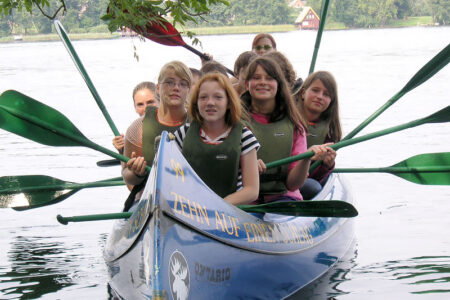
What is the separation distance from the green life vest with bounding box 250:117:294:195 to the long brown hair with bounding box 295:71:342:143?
0.82 m

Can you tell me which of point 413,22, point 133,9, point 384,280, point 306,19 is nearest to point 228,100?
point 133,9

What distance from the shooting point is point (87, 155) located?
1337cm

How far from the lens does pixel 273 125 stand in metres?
5.29

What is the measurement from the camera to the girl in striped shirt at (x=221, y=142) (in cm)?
461

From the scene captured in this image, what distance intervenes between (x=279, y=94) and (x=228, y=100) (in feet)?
2.49

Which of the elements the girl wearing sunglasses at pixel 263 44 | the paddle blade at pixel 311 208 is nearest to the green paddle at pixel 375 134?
the paddle blade at pixel 311 208

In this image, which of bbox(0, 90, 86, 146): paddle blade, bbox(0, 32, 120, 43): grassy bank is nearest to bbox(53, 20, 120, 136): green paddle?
bbox(0, 90, 86, 146): paddle blade

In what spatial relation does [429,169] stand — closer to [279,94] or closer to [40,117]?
[279,94]

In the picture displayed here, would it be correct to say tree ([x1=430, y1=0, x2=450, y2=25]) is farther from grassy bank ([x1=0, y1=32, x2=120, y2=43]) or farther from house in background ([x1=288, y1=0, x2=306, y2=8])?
grassy bank ([x1=0, y1=32, x2=120, y2=43])

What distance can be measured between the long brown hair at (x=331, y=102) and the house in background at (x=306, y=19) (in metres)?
59.7

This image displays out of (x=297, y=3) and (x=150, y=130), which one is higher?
(x=297, y=3)

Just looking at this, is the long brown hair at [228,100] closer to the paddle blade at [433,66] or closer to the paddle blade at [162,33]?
the paddle blade at [162,33]

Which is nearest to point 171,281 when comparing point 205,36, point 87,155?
point 87,155

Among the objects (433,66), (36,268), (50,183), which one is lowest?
(36,268)
